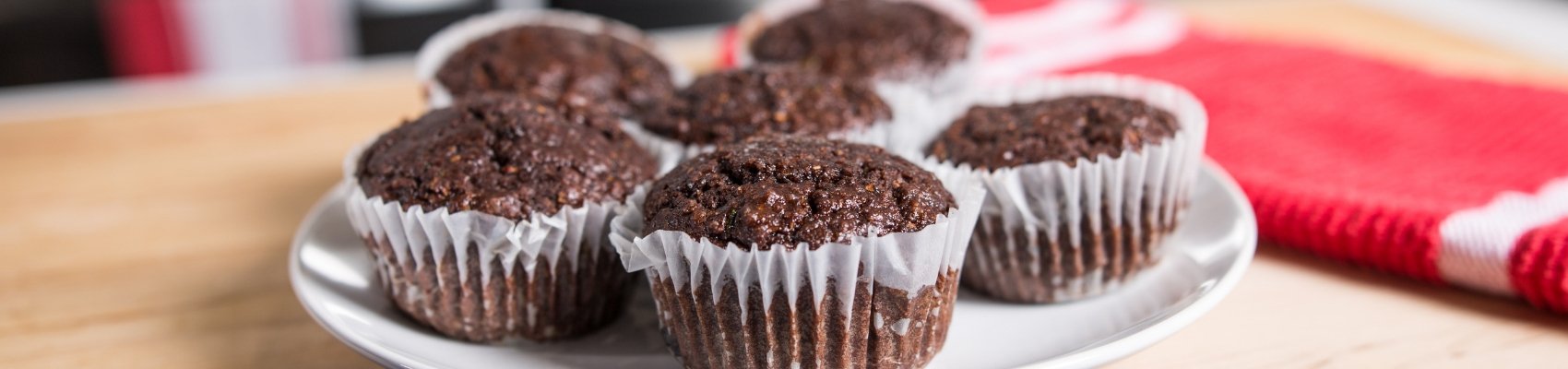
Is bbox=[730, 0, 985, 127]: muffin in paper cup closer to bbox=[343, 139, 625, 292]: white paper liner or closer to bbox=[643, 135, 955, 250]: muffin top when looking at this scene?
bbox=[643, 135, 955, 250]: muffin top

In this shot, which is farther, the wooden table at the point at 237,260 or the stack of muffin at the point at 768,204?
the wooden table at the point at 237,260

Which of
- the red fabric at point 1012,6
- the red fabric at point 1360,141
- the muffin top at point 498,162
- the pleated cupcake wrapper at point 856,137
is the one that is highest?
the muffin top at point 498,162

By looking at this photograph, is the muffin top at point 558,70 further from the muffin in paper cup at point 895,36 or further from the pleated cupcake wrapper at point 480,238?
the pleated cupcake wrapper at point 480,238

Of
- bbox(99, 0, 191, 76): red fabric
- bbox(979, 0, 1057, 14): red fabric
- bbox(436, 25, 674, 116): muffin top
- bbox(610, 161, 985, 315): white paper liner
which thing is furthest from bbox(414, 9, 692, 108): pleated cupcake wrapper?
bbox(99, 0, 191, 76): red fabric

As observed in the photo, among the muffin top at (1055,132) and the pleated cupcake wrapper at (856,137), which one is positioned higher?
the muffin top at (1055,132)

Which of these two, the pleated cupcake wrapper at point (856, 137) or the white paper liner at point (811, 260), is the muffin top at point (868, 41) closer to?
the pleated cupcake wrapper at point (856, 137)

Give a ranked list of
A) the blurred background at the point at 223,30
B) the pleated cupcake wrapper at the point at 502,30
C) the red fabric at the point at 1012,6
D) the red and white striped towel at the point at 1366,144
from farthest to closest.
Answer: the blurred background at the point at 223,30 < the red fabric at the point at 1012,6 < the pleated cupcake wrapper at the point at 502,30 < the red and white striped towel at the point at 1366,144

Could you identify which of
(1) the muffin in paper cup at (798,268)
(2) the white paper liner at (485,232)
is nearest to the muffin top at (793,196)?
(1) the muffin in paper cup at (798,268)

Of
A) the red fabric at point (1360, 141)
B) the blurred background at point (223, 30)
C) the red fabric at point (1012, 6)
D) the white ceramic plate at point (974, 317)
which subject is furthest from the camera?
the blurred background at point (223, 30)
